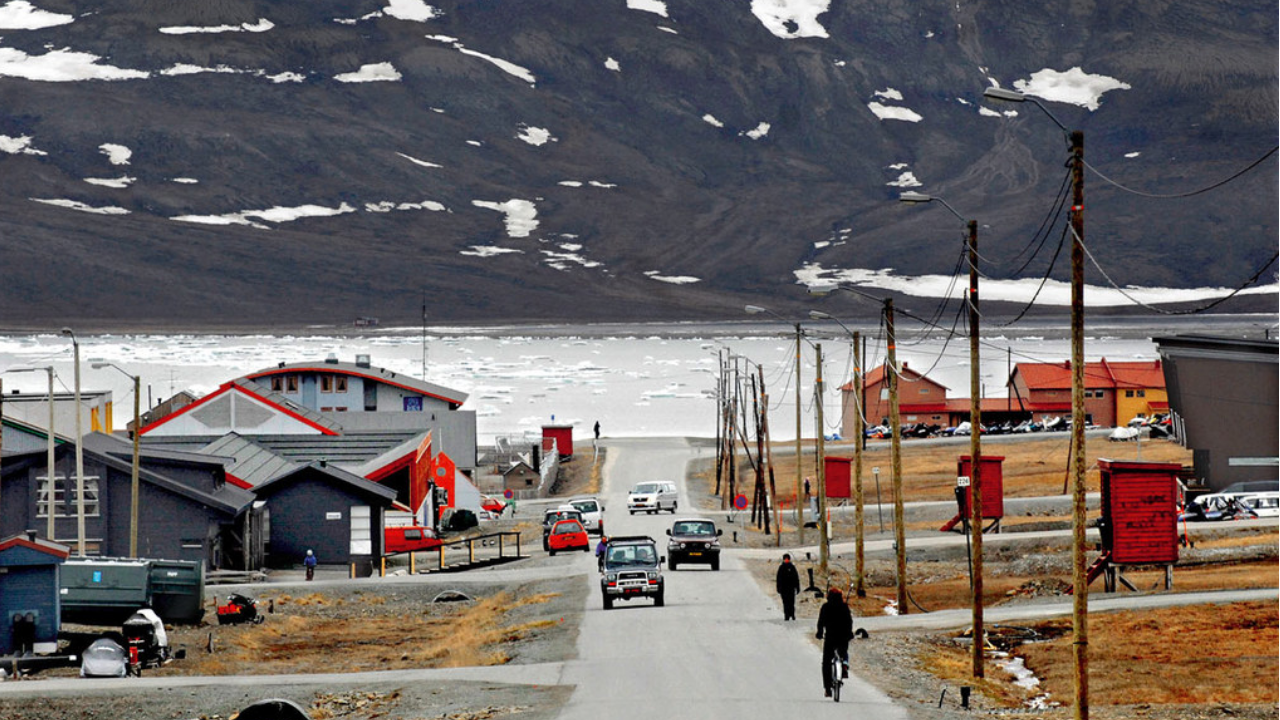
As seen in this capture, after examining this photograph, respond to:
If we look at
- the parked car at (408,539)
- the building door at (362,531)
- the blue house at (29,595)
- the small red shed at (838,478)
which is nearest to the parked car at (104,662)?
the blue house at (29,595)

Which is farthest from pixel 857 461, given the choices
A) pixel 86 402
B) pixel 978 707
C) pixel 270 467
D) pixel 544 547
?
pixel 86 402

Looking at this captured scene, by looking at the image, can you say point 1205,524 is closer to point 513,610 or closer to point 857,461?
point 857,461

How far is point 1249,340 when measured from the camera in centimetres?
7988

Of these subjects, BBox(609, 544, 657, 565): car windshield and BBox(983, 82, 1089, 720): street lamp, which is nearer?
BBox(983, 82, 1089, 720): street lamp

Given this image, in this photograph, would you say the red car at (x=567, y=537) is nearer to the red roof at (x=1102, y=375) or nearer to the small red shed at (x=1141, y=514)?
the small red shed at (x=1141, y=514)

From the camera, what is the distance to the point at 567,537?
6550 cm

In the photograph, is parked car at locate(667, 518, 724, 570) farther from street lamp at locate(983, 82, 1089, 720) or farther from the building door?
street lamp at locate(983, 82, 1089, 720)

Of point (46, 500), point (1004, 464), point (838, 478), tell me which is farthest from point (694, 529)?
point (1004, 464)

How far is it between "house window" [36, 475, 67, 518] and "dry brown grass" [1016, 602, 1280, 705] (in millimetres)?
33907

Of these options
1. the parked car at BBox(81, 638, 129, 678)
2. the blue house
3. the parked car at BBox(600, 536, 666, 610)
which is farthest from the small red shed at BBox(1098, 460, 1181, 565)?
the blue house

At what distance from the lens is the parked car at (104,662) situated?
35.5m

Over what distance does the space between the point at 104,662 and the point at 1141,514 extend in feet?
90.5

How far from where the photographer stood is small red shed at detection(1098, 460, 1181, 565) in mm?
46281

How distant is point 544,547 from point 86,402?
30105mm
